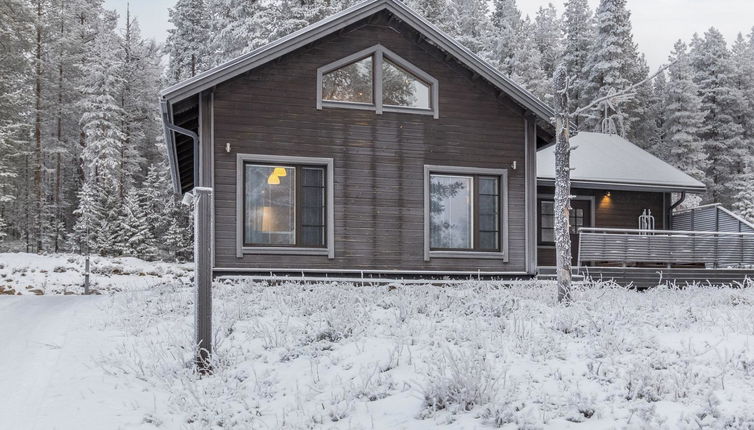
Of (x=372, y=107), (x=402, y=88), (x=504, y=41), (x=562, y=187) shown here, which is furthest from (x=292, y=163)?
(x=504, y=41)

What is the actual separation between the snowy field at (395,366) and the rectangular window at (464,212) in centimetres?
470

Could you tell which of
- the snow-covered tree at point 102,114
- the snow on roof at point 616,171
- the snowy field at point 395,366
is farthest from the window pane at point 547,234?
the snow-covered tree at point 102,114

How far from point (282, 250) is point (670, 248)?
9345 millimetres

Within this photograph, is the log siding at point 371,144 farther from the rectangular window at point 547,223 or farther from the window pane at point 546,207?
the window pane at point 546,207

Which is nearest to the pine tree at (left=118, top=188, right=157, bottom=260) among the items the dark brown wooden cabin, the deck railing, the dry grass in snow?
the dark brown wooden cabin

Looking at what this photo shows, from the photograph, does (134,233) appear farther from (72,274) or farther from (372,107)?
Answer: (372,107)

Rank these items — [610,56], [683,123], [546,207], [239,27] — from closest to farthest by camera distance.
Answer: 1. [546,207]
2. [239,27]
3. [610,56]
4. [683,123]

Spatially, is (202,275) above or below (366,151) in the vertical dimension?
below

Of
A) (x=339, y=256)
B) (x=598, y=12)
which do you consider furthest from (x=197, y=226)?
(x=598, y=12)

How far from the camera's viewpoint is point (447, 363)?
238 inches

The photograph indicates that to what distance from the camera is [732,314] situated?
8.55 meters

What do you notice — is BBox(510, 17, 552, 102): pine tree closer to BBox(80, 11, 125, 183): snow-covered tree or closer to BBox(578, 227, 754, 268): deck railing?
BBox(578, 227, 754, 268): deck railing

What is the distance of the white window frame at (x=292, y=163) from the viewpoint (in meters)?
13.0

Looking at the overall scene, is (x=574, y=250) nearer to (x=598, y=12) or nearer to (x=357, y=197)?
(x=357, y=197)
